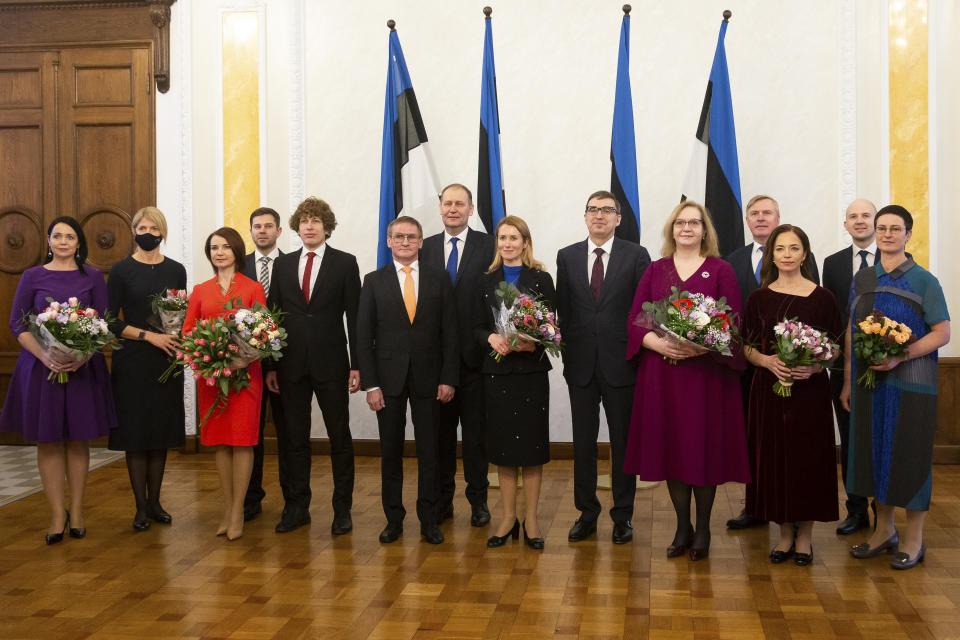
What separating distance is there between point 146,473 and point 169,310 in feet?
3.20

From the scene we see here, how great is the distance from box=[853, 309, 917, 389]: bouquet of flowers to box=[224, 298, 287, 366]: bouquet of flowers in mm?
2714

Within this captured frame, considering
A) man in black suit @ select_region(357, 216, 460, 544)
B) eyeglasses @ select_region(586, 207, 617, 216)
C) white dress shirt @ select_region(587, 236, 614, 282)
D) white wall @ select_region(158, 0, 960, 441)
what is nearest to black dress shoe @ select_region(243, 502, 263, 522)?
man in black suit @ select_region(357, 216, 460, 544)

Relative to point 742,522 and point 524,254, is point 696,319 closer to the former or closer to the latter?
point 524,254

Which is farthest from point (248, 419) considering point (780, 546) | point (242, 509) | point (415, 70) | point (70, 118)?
point (70, 118)

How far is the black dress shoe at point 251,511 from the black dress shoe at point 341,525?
0.57 meters

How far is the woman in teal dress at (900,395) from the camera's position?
4066mm

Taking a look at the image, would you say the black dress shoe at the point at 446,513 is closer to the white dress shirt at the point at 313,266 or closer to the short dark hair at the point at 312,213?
the white dress shirt at the point at 313,266

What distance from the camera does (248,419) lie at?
15.4 ft

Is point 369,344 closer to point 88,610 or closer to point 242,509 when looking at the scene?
point 242,509

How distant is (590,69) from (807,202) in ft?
6.39

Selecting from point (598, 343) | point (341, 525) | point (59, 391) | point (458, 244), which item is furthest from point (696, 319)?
point (59, 391)

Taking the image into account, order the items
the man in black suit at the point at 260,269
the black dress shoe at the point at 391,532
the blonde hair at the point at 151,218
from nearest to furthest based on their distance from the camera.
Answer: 1. the black dress shoe at the point at 391,532
2. the blonde hair at the point at 151,218
3. the man in black suit at the point at 260,269

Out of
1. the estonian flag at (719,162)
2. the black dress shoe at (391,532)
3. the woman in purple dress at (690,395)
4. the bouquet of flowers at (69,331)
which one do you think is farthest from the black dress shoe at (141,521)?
the estonian flag at (719,162)

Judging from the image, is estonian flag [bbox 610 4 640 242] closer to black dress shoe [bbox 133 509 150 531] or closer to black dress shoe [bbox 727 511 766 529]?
black dress shoe [bbox 727 511 766 529]
